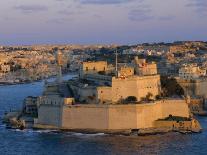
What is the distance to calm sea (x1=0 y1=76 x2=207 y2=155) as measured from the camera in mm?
20172

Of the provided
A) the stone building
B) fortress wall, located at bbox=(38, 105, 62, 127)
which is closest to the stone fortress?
fortress wall, located at bbox=(38, 105, 62, 127)

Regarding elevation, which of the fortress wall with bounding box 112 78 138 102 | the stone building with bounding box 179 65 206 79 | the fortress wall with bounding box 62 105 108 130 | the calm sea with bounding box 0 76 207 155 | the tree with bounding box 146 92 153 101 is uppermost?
the stone building with bounding box 179 65 206 79

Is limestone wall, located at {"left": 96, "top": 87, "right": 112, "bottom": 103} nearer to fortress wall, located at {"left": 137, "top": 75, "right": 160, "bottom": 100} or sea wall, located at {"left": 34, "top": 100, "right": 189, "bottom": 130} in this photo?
sea wall, located at {"left": 34, "top": 100, "right": 189, "bottom": 130}

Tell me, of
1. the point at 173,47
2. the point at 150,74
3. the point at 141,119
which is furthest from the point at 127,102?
the point at 173,47

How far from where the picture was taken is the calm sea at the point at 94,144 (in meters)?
20.2

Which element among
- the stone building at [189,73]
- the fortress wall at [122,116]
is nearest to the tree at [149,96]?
the fortress wall at [122,116]

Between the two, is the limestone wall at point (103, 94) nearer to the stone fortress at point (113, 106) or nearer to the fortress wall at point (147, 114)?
the stone fortress at point (113, 106)

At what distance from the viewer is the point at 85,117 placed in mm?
23281

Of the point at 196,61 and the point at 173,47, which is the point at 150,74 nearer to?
the point at 196,61

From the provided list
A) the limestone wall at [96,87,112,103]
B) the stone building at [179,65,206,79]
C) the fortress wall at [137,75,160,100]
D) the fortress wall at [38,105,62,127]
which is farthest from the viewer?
the stone building at [179,65,206,79]

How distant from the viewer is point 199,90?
32188mm

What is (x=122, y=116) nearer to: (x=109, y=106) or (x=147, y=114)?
(x=109, y=106)

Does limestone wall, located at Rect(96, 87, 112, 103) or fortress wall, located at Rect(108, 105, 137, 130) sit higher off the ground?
limestone wall, located at Rect(96, 87, 112, 103)

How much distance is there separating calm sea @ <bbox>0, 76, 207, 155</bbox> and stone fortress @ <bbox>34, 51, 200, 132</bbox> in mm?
513
